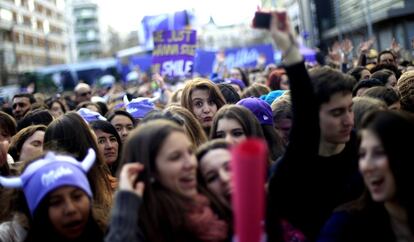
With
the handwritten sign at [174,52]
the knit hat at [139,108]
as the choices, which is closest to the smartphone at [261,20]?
the knit hat at [139,108]

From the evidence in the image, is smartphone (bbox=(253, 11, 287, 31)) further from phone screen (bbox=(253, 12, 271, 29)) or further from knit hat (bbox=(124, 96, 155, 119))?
knit hat (bbox=(124, 96, 155, 119))

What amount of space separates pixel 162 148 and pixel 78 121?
6.65 feet

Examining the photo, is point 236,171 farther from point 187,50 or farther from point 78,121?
point 187,50

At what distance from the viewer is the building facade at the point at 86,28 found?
443 ft

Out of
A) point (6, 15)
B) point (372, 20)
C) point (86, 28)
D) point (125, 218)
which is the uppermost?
point (86, 28)

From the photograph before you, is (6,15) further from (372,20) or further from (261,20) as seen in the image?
(261,20)

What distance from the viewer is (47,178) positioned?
309 centimetres

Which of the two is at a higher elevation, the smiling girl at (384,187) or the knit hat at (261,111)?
the knit hat at (261,111)

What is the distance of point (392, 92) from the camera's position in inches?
210

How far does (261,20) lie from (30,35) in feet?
255

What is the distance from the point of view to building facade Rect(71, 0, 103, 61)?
13498 cm

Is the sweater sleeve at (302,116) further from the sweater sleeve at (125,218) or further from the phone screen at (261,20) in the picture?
the sweater sleeve at (125,218)

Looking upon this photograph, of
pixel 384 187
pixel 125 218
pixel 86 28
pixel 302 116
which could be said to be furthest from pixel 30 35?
pixel 384 187

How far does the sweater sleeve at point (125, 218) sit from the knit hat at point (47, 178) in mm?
541
